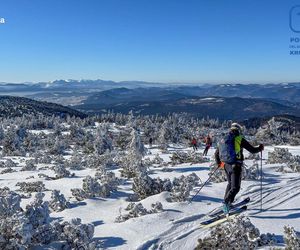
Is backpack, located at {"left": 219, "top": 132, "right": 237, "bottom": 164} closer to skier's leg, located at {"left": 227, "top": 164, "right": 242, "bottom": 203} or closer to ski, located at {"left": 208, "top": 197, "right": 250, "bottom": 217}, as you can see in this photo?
skier's leg, located at {"left": 227, "top": 164, "right": 242, "bottom": 203}

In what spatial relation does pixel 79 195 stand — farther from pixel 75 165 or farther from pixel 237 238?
pixel 75 165

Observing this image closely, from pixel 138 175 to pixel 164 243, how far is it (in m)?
5.55

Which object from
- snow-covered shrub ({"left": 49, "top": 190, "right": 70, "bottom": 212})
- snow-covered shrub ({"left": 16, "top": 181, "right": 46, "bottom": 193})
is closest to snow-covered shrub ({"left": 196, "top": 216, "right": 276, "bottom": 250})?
snow-covered shrub ({"left": 49, "top": 190, "right": 70, "bottom": 212})

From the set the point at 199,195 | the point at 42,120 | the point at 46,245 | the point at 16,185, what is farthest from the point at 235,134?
the point at 42,120

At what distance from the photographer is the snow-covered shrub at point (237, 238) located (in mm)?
7393

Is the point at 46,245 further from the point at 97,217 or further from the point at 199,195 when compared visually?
the point at 199,195

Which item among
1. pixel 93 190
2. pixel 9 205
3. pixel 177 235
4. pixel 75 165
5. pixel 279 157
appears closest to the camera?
pixel 177 235

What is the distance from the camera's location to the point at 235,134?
9.98 meters

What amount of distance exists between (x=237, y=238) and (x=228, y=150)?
284cm

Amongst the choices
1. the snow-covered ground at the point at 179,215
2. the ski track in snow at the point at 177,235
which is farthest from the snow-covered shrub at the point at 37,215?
the ski track in snow at the point at 177,235

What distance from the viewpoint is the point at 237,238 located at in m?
7.45

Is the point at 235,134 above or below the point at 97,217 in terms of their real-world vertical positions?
Answer: above

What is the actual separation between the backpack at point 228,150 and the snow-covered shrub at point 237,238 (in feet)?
7.33

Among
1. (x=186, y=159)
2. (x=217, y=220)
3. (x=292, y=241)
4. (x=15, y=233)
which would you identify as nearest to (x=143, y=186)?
(x=217, y=220)
